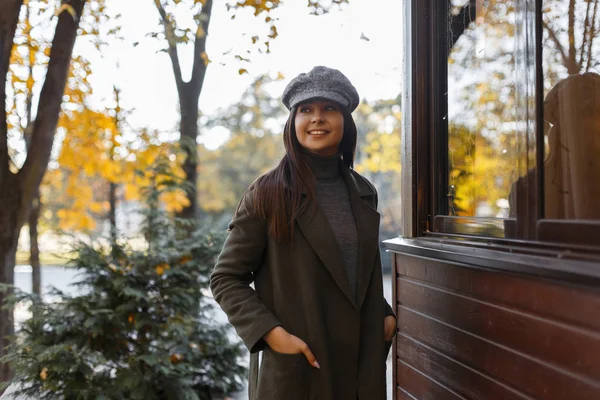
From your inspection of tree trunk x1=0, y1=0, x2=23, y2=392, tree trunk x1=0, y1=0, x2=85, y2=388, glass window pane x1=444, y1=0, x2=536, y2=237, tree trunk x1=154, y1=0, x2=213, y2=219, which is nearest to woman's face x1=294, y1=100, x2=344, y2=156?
glass window pane x1=444, y1=0, x2=536, y2=237

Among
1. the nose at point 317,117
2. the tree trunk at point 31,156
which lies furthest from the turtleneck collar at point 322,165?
the tree trunk at point 31,156

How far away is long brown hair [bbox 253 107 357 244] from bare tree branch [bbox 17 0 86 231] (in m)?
3.17

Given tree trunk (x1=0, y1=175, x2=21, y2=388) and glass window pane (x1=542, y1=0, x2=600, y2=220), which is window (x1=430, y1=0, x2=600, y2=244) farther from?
tree trunk (x1=0, y1=175, x2=21, y2=388)

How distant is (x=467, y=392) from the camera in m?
2.32

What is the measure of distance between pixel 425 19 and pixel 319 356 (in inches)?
66.1

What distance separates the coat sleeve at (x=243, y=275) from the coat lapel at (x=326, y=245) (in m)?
0.15

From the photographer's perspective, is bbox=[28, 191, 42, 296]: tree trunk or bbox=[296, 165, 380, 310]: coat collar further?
bbox=[28, 191, 42, 296]: tree trunk

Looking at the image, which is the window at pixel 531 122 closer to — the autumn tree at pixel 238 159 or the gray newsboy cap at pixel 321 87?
the gray newsboy cap at pixel 321 87

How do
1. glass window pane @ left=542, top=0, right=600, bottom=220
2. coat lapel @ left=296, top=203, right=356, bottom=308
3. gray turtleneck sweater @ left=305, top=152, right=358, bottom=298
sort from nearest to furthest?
glass window pane @ left=542, top=0, right=600, bottom=220, coat lapel @ left=296, top=203, right=356, bottom=308, gray turtleneck sweater @ left=305, top=152, right=358, bottom=298

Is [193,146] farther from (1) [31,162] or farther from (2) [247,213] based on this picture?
(2) [247,213]

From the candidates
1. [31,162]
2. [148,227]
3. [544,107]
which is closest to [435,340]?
[544,107]

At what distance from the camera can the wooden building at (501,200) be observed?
5.74ft

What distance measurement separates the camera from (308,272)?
2082 millimetres

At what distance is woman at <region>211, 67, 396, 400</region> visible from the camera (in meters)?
2.06
